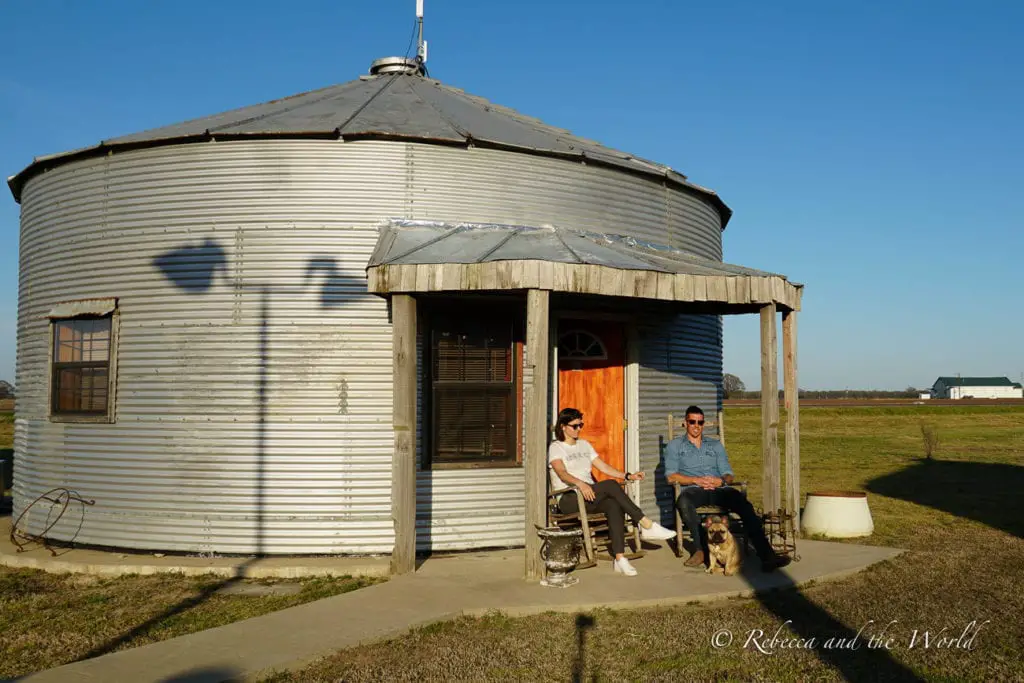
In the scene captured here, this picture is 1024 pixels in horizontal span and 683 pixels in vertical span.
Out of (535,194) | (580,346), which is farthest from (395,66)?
(580,346)

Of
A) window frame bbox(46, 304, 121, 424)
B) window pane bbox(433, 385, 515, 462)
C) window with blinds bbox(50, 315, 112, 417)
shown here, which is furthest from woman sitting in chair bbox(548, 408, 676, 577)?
window with blinds bbox(50, 315, 112, 417)

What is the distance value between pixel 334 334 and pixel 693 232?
5.03 meters

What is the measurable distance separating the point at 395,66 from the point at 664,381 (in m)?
6.43

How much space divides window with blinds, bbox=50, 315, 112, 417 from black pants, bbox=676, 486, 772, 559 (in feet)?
20.3

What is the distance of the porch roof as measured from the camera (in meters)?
7.43

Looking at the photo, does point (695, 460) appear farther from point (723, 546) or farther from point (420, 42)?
point (420, 42)

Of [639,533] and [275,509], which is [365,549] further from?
[639,533]

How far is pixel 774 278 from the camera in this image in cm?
857

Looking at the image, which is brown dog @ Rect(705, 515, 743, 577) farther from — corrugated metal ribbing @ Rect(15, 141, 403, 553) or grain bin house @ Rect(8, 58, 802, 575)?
corrugated metal ribbing @ Rect(15, 141, 403, 553)

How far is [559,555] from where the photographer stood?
7285mm

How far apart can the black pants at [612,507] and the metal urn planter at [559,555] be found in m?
0.68

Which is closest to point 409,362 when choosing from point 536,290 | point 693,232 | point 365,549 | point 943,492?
point 536,290

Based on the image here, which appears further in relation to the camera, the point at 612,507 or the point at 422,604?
the point at 612,507

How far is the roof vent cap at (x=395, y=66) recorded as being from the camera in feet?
42.9
